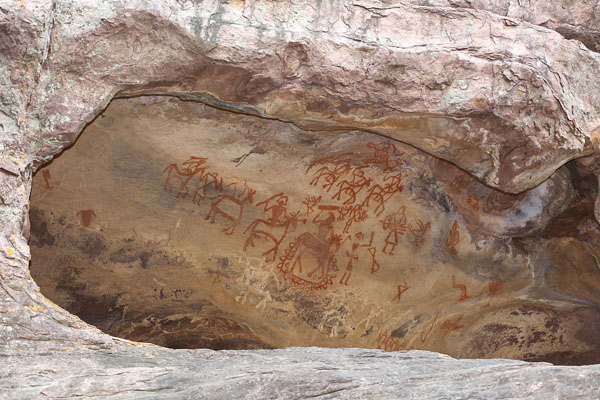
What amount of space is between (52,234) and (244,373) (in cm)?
227

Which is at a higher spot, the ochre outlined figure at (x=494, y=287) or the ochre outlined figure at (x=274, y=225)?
the ochre outlined figure at (x=274, y=225)

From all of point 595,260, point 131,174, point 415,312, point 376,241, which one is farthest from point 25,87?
point 595,260

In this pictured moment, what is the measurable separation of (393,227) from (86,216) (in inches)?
83.2

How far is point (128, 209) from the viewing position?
4406 millimetres

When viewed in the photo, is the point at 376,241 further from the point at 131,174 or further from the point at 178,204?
the point at 131,174

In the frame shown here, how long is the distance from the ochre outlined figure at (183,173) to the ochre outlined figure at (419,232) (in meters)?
1.58

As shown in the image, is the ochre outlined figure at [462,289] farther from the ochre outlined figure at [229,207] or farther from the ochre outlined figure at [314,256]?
the ochre outlined figure at [229,207]

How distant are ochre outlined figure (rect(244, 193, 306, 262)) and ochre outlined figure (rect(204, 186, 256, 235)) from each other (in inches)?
3.7

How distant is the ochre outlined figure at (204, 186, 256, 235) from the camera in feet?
14.9

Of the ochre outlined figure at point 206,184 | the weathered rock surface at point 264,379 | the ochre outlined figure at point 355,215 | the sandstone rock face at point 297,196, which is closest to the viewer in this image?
the weathered rock surface at point 264,379

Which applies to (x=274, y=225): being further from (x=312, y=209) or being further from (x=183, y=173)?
(x=183, y=173)

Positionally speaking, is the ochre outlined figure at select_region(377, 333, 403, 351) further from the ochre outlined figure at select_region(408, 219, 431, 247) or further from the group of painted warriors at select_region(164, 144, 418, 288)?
the ochre outlined figure at select_region(408, 219, 431, 247)

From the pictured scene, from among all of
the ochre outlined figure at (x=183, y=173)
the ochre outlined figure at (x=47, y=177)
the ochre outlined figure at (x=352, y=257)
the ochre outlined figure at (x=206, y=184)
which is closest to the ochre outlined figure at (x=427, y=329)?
the ochre outlined figure at (x=352, y=257)

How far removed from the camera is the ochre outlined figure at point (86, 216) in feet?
14.2
